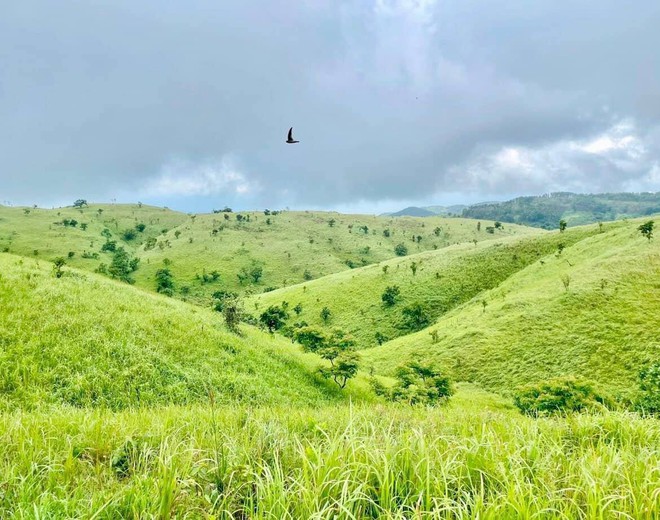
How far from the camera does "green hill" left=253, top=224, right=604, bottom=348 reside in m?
87.4

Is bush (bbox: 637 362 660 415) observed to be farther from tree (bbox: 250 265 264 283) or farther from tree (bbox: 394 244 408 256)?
tree (bbox: 394 244 408 256)

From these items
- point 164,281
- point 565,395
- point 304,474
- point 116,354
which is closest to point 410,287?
point 565,395

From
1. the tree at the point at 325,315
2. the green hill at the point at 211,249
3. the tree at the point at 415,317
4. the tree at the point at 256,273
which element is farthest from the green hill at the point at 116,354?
the tree at the point at 256,273

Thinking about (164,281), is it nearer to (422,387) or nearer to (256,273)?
(256,273)

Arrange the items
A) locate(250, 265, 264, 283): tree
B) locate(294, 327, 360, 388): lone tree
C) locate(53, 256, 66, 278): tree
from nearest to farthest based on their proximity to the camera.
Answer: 1. locate(53, 256, 66, 278): tree
2. locate(294, 327, 360, 388): lone tree
3. locate(250, 265, 264, 283): tree

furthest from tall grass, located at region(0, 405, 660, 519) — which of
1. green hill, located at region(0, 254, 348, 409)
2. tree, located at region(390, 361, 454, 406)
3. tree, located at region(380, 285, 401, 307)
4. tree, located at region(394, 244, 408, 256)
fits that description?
tree, located at region(394, 244, 408, 256)

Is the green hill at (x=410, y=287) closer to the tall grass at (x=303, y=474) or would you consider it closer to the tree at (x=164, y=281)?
the tree at (x=164, y=281)

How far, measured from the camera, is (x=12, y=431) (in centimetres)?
566

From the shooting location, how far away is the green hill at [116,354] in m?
17.7

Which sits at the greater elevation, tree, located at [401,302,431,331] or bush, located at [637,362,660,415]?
bush, located at [637,362,660,415]

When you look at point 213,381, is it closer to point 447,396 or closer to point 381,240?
point 447,396

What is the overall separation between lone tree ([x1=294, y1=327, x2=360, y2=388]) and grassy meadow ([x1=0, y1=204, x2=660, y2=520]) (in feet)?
4.55

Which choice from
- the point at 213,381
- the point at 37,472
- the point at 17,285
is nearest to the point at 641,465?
the point at 37,472

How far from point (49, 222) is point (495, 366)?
207625mm
